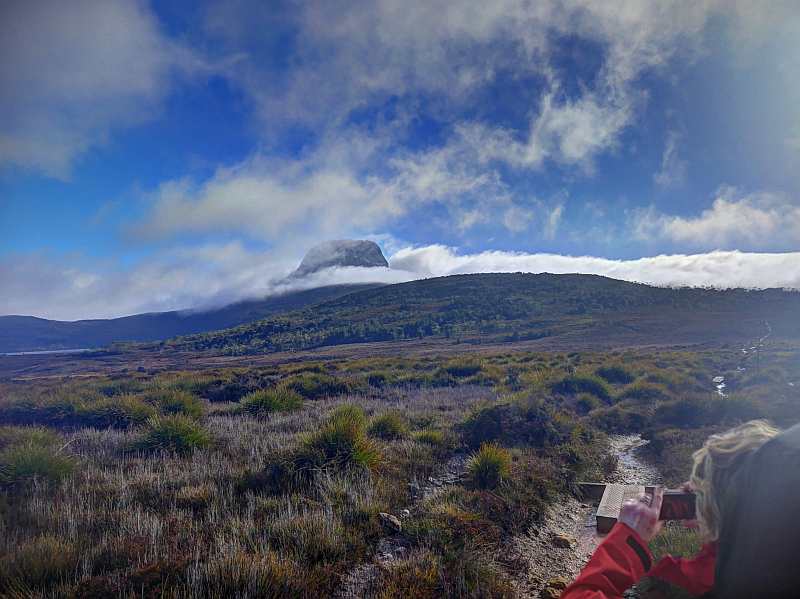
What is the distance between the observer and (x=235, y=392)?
14547 millimetres

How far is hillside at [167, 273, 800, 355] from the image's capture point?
2552 inches

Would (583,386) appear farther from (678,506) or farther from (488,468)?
(678,506)

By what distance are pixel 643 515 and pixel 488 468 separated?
4.96 metres

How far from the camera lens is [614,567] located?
174 centimetres

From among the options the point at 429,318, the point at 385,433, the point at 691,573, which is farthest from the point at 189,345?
the point at 691,573

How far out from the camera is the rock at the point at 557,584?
13.4 feet

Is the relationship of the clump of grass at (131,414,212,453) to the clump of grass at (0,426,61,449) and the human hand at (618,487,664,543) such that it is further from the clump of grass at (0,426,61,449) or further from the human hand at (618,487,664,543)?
the human hand at (618,487,664,543)

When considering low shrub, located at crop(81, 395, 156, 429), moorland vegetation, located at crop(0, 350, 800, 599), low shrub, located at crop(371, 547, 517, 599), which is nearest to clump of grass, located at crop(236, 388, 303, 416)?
moorland vegetation, located at crop(0, 350, 800, 599)

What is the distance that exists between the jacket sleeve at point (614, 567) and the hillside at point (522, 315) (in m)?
60.6

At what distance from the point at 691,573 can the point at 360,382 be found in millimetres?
15714

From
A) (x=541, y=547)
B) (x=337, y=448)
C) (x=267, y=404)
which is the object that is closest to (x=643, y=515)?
(x=541, y=547)

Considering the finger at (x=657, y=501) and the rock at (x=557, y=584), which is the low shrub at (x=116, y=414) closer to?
the rock at (x=557, y=584)

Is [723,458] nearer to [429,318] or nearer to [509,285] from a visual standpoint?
[429,318]

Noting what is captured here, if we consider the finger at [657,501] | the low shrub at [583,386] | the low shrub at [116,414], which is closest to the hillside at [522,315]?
the low shrub at [583,386]
